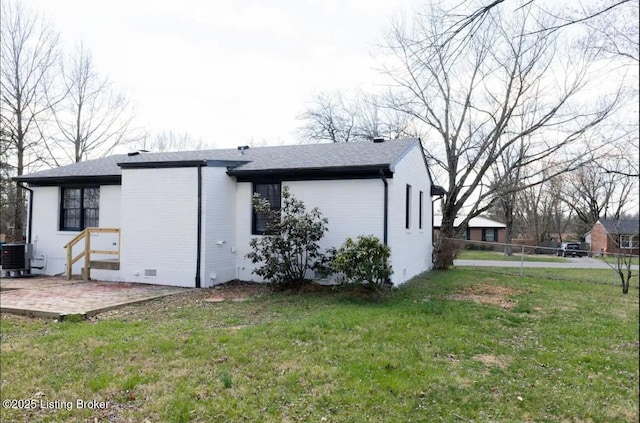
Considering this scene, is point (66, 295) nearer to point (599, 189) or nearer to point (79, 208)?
point (79, 208)

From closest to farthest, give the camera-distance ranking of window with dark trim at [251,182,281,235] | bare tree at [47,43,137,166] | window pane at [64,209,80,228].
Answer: window with dark trim at [251,182,281,235], window pane at [64,209,80,228], bare tree at [47,43,137,166]

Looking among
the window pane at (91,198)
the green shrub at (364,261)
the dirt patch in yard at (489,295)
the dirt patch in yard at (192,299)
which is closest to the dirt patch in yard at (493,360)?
the green shrub at (364,261)

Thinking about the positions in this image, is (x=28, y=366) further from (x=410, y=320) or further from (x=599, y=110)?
(x=599, y=110)

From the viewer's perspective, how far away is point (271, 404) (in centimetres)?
375

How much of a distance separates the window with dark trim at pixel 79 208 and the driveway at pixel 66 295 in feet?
6.35

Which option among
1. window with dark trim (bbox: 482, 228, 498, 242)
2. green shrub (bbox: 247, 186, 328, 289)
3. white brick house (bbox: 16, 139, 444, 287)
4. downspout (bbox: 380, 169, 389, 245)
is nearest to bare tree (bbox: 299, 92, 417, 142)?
white brick house (bbox: 16, 139, 444, 287)

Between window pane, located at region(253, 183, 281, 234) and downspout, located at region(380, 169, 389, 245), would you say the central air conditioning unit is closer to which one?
window pane, located at region(253, 183, 281, 234)

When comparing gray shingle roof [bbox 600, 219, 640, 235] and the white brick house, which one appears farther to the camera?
the white brick house

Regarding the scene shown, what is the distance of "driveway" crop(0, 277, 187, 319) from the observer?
730 cm

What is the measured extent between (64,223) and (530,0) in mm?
13725

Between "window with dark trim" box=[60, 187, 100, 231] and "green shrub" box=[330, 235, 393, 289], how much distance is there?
8279 millimetres

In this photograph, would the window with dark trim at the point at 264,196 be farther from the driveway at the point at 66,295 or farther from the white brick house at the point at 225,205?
the driveway at the point at 66,295

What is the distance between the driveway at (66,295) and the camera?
7.30 metres

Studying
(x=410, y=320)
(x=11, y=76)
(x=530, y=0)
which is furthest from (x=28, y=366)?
(x=11, y=76)
